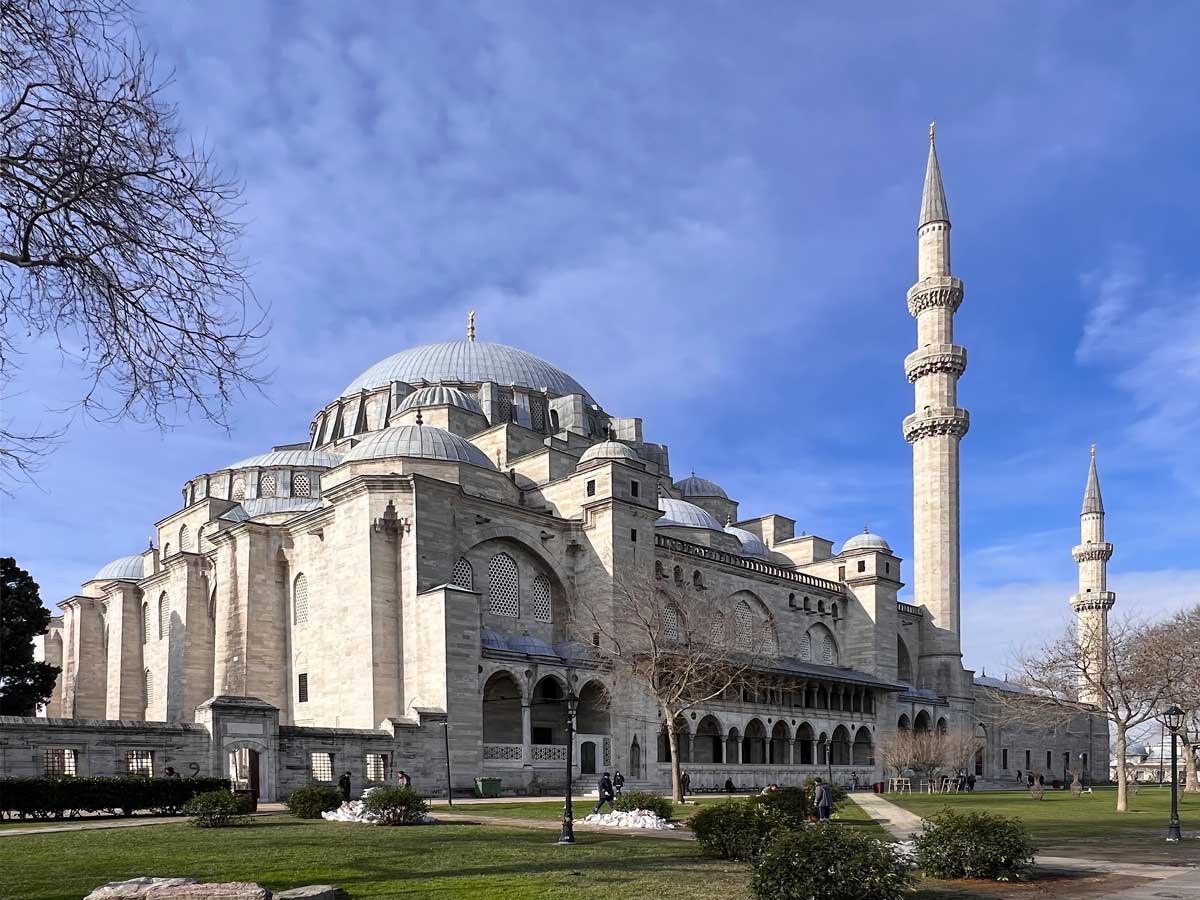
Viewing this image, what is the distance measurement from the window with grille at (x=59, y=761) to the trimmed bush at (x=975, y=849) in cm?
1910

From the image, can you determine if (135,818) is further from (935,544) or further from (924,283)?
(924,283)

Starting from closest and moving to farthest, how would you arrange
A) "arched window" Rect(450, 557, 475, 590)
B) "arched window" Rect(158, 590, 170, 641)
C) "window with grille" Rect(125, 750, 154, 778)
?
"window with grille" Rect(125, 750, 154, 778)
"arched window" Rect(450, 557, 475, 590)
"arched window" Rect(158, 590, 170, 641)

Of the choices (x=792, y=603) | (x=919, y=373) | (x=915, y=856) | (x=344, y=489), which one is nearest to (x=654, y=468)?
(x=792, y=603)

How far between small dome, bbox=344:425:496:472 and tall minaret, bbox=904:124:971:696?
2687 cm

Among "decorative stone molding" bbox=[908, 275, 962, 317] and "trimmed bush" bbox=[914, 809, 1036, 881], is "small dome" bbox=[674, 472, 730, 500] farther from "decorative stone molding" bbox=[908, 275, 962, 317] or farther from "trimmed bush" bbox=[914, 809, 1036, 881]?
"trimmed bush" bbox=[914, 809, 1036, 881]

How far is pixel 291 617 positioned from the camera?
129ft

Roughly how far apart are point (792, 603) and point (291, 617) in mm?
24354

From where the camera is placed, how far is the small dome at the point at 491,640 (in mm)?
35031

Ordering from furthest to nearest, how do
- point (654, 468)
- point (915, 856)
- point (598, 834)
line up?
point (654, 468)
point (598, 834)
point (915, 856)

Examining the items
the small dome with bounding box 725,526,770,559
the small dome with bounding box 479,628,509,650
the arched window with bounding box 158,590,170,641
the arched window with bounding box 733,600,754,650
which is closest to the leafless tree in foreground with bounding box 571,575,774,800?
the arched window with bounding box 733,600,754,650

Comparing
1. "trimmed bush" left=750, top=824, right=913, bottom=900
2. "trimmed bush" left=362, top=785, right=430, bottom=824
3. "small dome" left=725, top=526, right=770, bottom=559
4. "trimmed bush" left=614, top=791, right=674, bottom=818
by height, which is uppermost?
"small dome" left=725, top=526, right=770, bottom=559

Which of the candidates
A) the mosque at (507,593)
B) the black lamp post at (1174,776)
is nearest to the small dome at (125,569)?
the mosque at (507,593)

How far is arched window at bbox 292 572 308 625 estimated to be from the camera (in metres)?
38.8

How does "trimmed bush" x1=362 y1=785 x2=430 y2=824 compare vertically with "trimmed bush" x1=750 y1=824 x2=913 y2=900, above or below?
below
